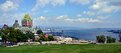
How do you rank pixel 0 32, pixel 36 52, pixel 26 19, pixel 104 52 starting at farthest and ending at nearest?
pixel 26 19 < pixel 0 32 < pixel 36 52 < pixel 104 52

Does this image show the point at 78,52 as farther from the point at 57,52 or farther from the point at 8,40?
the point at 8,40

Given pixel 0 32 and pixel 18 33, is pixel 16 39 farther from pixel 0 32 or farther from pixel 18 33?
pixel 0 32

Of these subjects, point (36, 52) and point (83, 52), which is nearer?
point (83, 52)

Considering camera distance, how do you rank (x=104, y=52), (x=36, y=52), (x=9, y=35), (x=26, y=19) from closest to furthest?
(x=104, y=52) → (x=36, y=52) → (x=9, y=35) → (x=26, y=19)

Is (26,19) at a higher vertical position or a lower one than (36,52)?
higher

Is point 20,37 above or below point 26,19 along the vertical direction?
below

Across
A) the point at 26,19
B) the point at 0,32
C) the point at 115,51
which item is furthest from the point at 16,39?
the point at 26,19

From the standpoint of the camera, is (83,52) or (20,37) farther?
(20,37)

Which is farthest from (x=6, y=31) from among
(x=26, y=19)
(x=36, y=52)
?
(x=26, y=19)

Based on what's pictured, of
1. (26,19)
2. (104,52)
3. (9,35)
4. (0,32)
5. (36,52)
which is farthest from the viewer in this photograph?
(26,19)
